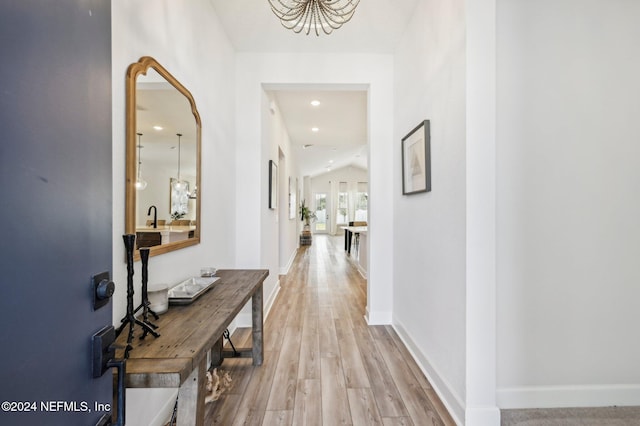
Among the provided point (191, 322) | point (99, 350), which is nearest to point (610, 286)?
point (191, 322)

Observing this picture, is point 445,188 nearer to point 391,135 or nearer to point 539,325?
point 539,325

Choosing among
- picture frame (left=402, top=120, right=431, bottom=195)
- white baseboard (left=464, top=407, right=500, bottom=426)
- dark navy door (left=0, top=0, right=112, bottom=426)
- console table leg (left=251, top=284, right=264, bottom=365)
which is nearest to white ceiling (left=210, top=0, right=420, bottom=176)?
picture frame (left=402, top=120, right=431, bottom=195)

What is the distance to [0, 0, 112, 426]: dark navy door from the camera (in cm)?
48

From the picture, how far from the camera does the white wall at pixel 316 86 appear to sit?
9.59 feet

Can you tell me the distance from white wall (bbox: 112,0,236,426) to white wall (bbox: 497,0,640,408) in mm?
1859

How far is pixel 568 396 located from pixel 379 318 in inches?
59.2

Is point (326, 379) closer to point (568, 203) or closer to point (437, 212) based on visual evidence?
point (437, 212)

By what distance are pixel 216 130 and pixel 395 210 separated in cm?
180

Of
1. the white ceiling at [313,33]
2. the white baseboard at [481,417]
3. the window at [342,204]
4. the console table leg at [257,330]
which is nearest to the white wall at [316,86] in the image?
the white ceiling at [313,33]

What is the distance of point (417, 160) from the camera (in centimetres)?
229

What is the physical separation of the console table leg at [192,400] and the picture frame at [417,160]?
1747mm

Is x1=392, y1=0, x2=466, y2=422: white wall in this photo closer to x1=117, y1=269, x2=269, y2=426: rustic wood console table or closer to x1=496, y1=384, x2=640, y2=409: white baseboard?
x1=496, y1=384, x2=640, y2=409: white baseboard

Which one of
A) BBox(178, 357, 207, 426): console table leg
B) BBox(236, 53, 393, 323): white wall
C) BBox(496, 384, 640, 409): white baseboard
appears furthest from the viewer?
BBox(236, 53, 393, 323): white wall

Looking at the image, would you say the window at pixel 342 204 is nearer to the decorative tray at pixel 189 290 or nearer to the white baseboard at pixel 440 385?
the white baseboard at pixel 440 385
